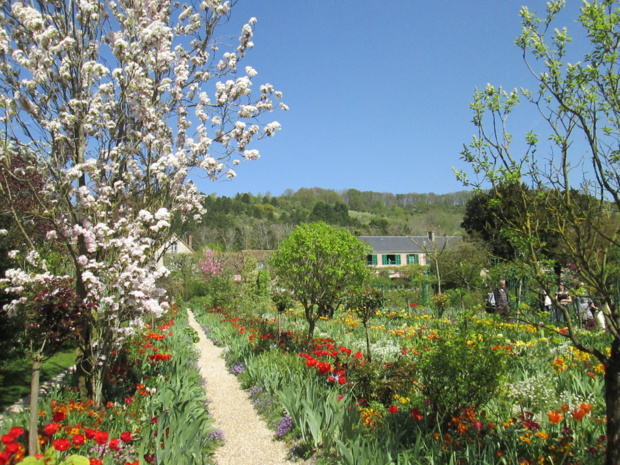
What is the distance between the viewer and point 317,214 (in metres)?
78.3

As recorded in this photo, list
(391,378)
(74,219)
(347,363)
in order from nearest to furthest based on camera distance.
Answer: (74,219) < (391,378) < (347,363)

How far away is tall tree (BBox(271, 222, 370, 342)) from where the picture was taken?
7766 mm

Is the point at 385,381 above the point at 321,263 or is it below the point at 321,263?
A: below

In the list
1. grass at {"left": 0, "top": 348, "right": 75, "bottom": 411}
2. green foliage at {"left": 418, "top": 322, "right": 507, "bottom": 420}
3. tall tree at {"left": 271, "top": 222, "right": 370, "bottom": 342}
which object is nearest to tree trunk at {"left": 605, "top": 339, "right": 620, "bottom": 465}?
green foliage at {"left": 418, "top": 322, "right": 507, "bottom": 420}

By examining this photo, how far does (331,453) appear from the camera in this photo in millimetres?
4125

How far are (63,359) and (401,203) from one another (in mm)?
90849

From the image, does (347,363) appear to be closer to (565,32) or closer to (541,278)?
(541,278)

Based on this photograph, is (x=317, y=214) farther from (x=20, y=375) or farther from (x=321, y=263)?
(x=20, y=375)

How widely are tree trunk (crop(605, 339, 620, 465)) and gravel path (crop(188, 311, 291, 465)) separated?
2.85 m

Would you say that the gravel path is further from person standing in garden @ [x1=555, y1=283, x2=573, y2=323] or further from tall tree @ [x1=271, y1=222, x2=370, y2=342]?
person standing in garden @ [x1=555, y1=283, x2=573, y2=323]

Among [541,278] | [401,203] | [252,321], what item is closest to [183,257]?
[252,321]

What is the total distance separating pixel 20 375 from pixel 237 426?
173 inches

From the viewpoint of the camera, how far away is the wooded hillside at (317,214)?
52844 millimetres

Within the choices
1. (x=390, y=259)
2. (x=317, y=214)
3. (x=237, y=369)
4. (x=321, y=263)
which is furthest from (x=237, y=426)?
(x=317, y=214)
